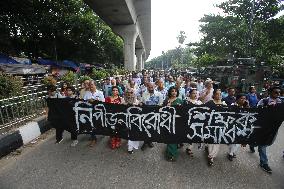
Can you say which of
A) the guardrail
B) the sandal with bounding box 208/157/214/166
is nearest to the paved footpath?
the sandal with bounding box 208/157/214/166

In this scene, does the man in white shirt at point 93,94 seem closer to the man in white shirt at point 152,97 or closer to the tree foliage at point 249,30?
the man in white shirt at point 152,97

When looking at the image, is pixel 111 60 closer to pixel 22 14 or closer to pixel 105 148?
pixel 22 14

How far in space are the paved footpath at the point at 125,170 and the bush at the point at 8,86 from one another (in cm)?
224

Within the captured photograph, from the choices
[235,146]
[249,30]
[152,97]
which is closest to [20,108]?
[152,97]

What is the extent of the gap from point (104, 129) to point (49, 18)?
23.3 metres

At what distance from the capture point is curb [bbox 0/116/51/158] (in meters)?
6.08

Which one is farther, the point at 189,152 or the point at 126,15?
the point at 126,15

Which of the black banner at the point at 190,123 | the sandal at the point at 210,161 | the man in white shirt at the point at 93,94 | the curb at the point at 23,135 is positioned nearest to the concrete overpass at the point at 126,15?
the curb at the point at 23,135

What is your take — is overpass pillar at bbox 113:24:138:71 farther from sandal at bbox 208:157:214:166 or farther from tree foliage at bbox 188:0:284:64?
sandal at bbox 208:157:214:166

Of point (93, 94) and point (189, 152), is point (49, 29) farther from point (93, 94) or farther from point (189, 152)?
point (189, 152)

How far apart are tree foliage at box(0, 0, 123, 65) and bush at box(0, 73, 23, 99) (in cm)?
1448

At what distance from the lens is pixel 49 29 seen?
27.3 metres

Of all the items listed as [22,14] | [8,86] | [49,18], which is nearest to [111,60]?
[49,18]

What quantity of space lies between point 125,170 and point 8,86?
15.9 feet
